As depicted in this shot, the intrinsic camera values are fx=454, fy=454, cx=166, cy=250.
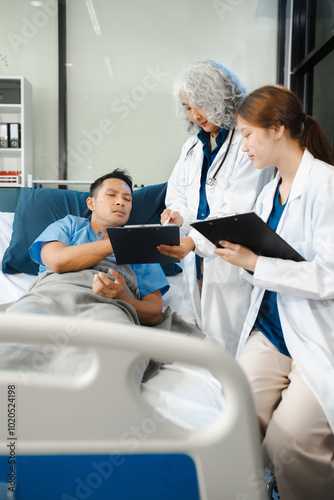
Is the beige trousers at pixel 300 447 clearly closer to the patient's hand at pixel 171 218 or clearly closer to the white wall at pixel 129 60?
the patient's hand at pixel 171 218

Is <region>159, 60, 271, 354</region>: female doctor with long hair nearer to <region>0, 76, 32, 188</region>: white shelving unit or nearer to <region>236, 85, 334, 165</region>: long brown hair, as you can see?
<region>236, 85, 334, 165</region>: long brown hair

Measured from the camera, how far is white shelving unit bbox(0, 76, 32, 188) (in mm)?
2914

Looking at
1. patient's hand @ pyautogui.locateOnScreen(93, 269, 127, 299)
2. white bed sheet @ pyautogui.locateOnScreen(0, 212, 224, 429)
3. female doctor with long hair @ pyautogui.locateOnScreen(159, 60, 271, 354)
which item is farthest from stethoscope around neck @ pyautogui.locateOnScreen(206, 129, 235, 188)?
white bed sheet @ pyautogui.locateOnScreen(0, 212, 224, 429)

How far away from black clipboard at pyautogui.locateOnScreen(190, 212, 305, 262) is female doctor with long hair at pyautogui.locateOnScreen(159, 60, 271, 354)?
0.33 metres

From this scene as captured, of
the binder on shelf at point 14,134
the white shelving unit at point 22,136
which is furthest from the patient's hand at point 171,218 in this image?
the binder on shelf at point 14,134

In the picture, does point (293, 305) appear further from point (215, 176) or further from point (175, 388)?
point (215, 176)

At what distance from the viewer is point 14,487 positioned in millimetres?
735

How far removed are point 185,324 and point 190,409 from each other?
0.62m

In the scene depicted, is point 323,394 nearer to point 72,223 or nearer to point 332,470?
point 332,470

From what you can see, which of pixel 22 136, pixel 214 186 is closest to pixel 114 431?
pixel 214 186

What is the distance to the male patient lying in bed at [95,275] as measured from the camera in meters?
1.28

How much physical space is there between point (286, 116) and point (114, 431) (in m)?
0.95

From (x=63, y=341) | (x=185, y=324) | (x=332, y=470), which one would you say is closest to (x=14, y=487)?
(x=63, y=341)

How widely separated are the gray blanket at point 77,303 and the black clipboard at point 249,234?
337 mm
